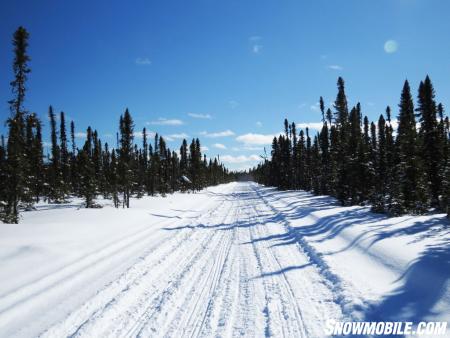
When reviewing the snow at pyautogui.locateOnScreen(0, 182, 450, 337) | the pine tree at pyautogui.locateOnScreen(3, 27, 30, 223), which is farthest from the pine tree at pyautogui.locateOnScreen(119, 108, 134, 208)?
the snow at pyautogui.locateOnScreen(0, 182, 450, 337)

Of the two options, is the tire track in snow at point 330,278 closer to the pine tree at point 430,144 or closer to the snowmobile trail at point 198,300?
the snowmobile trail at point 198,300

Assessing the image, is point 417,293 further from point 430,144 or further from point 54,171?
point 54,171

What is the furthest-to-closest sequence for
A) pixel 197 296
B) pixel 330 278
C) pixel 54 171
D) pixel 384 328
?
1. pixel 54 171
2. pixel 330 278
3. pixel 197 296
4. pixel 384 328

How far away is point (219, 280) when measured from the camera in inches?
297

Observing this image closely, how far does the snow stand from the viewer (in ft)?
17.5

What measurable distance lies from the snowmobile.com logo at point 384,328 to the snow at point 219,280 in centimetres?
19

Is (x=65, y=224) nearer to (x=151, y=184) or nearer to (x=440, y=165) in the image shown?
(x=440, y=165)

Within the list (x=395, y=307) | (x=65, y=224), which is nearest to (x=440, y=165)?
(x=395, y=307)

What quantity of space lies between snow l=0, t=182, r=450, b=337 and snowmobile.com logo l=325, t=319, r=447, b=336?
190 millimetres

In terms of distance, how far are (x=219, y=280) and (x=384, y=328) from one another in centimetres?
372

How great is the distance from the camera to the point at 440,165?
28.5 metres

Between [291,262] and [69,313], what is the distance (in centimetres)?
589

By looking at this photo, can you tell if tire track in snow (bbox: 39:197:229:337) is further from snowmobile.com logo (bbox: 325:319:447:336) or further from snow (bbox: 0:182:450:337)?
snowmobile.com logo (bbox: 325:319:447:336)

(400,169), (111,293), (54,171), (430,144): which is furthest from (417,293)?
(54,171)
